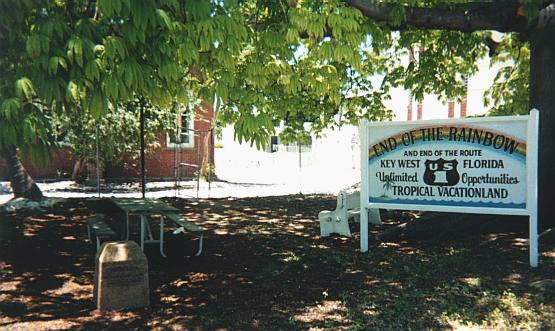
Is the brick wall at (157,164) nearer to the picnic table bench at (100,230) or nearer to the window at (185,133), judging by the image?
the window at (185,133)

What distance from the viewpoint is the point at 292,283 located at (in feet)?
18.3

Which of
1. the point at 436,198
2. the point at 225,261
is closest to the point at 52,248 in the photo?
the point at 225,261

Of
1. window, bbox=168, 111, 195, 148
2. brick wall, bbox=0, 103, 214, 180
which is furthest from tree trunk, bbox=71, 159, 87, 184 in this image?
window, bbox=168, 111, 195, 148

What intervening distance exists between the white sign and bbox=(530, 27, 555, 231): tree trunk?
162cm

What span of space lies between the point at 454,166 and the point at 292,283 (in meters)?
2.57

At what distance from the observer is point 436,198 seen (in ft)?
21.5

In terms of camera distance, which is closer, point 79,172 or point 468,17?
point 468,17

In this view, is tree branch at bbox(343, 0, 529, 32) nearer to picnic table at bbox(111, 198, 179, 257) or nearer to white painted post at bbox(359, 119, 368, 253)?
white painted post at bbox(359, 119, 368, 253)

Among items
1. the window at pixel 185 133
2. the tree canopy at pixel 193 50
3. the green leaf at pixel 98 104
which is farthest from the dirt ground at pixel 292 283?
the window at pixel 185 133

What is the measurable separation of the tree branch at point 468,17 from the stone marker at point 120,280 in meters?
4.39

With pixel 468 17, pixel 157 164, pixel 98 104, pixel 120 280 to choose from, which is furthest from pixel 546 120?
pixel 157 164

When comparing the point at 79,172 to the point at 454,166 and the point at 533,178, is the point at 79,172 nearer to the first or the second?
the point at 454,166

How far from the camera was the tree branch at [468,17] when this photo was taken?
6969mm

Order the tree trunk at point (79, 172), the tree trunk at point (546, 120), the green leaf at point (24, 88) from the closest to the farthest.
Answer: the green leaf at point (24, 88) < the tree trunk at point (546, 120) < the tree trunk at point (79, 172)
